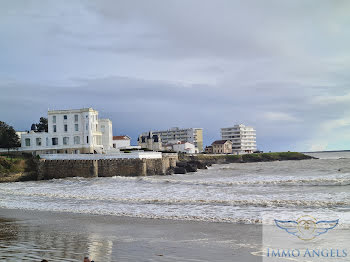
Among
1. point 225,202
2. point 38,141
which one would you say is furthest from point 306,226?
point 38,141

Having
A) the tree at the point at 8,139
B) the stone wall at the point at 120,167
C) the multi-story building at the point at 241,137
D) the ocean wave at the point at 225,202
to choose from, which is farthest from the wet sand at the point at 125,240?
the multi-story building at the point at 241,137

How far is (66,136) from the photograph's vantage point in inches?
2076

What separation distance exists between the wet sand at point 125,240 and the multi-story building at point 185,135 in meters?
144

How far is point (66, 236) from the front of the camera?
39.9 feet

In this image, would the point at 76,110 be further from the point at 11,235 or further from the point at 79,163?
the point at 11,235

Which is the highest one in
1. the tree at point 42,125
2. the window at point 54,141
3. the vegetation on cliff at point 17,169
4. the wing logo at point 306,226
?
the tree at point 42,125

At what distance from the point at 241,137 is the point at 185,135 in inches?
977

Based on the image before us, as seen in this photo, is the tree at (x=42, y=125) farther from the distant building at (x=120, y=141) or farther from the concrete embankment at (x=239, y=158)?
the concrete embankment at (x=239, y=158)

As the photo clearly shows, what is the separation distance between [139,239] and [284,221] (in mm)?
5806

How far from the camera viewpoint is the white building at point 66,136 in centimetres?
5222

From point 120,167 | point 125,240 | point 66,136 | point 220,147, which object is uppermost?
point 66,136

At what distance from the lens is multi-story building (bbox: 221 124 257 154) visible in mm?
152750

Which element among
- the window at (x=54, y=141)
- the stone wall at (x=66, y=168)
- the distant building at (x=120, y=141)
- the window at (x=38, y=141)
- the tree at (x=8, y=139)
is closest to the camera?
the stone wall at (x=66, y=168)

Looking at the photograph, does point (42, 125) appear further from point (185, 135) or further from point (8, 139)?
point (185, 135)
